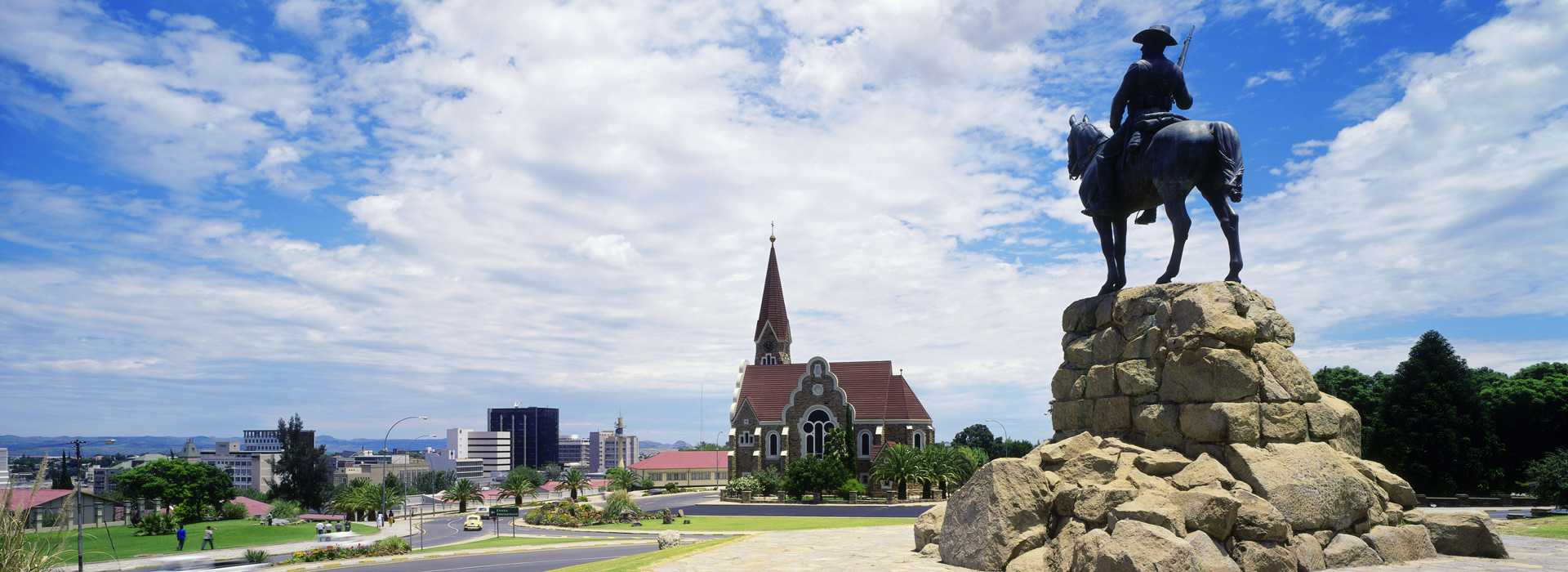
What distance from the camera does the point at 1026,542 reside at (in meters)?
14.5

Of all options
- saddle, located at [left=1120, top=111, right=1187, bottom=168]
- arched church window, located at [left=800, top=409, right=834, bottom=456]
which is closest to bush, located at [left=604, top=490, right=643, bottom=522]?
arched church window, located at [left=800, top=409, right=834, bottom=456]

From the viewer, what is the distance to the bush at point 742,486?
6700 cm

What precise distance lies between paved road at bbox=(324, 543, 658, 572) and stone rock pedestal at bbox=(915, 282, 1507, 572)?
1634 centimetres

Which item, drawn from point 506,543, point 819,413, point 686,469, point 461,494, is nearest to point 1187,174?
point 506,543

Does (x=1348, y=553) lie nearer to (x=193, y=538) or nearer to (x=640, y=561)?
(x=640, y=561)

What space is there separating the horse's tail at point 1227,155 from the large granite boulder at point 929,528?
7465 millimetres

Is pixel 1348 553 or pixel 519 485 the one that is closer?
pixel 1348 553

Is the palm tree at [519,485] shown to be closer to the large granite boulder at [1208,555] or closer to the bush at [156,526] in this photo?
the bush at [156,526]

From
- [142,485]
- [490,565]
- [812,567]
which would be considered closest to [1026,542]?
[812,567]

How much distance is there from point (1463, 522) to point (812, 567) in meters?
9.90

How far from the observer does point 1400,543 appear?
46.3 ft

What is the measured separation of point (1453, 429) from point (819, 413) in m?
42.5

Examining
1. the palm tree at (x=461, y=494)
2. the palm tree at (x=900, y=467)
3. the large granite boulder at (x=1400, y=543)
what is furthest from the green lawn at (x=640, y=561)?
the palm tree at (x=461, y=494)

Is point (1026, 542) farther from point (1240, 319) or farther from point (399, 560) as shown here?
point (399, 560)
